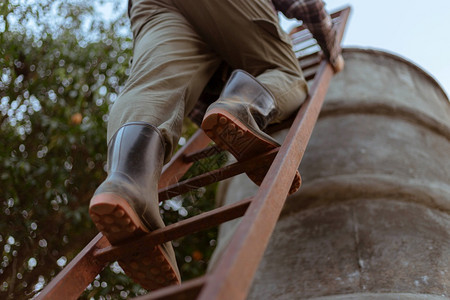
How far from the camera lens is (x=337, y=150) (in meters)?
2.87

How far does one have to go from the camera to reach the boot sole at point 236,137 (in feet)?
5.50

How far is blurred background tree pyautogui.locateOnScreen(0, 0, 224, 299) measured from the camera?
3.41 m

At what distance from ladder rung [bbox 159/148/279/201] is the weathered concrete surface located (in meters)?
0.58

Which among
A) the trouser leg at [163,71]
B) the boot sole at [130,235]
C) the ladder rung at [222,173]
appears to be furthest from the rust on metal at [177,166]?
the boot sole at [130,235]

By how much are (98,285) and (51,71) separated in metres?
1.72

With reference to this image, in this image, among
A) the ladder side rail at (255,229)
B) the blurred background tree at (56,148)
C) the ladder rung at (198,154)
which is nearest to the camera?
the ladder side rail at (255,229)

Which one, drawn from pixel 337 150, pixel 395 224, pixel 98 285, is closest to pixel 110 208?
pixel 395 224

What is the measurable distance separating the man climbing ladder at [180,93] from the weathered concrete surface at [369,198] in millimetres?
585

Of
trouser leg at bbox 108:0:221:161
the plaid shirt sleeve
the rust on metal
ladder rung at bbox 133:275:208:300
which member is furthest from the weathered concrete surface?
ladder rung at bbox 133:275:208:300

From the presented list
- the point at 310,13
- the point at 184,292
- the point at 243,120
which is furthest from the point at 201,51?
the point at 184,292

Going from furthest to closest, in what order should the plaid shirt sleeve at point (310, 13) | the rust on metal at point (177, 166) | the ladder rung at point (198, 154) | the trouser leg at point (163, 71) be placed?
1. the ladder rung at point (198, 154)
2. the rust on metal at point (177, 166)
3. the plaid shirt sleeve at point (310, 13)
4. the trouser leg at point (163, 71)

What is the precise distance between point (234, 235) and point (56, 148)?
119 inches

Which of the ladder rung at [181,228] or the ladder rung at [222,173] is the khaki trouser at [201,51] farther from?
the ladder rung at [181,228]

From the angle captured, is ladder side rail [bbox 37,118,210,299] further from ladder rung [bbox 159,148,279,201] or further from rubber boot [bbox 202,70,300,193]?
rubber boot [bbox 202,70,300,193]
